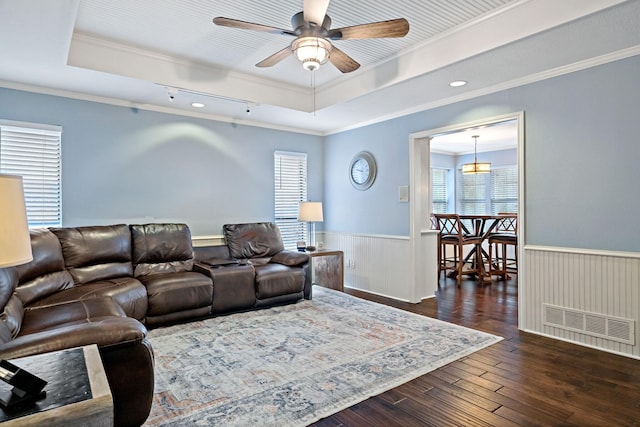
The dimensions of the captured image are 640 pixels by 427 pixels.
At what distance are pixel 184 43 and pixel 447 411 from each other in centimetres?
370

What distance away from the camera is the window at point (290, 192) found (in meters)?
5.90

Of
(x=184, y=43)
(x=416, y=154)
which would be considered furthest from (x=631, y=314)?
(x=184, y=43)

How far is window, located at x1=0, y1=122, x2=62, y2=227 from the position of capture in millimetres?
3875

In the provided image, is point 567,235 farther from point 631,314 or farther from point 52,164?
point 52,164

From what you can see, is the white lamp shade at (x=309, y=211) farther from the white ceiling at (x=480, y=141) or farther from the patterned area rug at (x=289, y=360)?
the white ceiling at (x=480, y=141)

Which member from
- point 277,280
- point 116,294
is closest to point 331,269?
point 277,280

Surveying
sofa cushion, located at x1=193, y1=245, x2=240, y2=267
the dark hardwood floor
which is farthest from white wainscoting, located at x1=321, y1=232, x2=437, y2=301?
sofa cushion, located at x1=193, y1=245, x2=240, y2=267

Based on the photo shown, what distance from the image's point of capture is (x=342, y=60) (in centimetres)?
304

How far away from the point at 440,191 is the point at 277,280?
5.67 meters

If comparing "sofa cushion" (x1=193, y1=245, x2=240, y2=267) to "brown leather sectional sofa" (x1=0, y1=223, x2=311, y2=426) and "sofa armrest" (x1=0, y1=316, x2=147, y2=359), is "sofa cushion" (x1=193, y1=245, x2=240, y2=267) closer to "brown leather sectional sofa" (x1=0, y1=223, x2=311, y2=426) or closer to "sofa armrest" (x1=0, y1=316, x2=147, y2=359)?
"brown leather sectional sofa" (x1=0, y1=223, x2=311, y2=426)

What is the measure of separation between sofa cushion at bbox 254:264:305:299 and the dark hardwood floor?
7.26 ft

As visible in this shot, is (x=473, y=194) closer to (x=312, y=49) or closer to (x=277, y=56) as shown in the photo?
(x=277, y=56)

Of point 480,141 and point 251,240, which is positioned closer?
point 251,240

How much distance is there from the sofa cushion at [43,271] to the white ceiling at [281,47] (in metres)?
1.59
